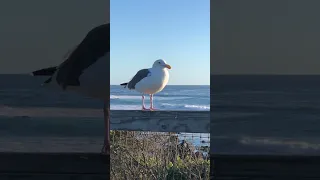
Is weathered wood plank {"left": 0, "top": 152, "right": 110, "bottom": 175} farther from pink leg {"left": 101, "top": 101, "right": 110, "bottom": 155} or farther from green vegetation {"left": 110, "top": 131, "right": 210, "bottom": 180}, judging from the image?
green vegetation {"left": 110, "top": 131, "right": 210, "bottom": 180}

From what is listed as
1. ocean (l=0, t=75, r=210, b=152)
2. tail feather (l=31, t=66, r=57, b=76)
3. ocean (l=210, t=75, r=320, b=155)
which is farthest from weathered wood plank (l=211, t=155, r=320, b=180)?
tail feather (l=31, t=66, r=57, b=76)

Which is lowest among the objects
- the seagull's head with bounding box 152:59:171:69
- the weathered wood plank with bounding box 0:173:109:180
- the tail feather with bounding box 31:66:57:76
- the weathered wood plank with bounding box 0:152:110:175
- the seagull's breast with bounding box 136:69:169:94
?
the weathered wood plank with bounding box 0:173:109:180

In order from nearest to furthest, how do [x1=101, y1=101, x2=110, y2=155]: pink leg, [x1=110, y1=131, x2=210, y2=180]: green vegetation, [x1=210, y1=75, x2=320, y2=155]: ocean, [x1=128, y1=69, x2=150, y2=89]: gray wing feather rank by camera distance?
[x1=210, y1=75, x2=320, y2=155]: ocean < [x1=101, y1=101, x2=110, y2=155]: pink leg < [x1=128, y1=69, x2=150, y2=89]: gray wing feather < [x1=110, y1=131, x2=210, y2=180]: green vegetation

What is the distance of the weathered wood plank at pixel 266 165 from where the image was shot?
8.21ft

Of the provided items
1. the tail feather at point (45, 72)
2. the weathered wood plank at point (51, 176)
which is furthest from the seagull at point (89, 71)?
the weathered wood plank at point (51, 176)

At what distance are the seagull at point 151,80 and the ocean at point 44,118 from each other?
0.32 m

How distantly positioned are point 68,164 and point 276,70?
1325 mm

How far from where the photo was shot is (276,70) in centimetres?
251

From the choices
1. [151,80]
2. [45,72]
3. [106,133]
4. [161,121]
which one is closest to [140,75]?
[151,80]

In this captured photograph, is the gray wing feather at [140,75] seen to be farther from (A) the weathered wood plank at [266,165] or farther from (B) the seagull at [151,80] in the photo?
(A) the weathered wood plank at [266,165]

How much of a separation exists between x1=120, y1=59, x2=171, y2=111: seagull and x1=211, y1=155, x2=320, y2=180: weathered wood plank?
2.12 ft

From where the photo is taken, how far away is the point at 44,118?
269cm

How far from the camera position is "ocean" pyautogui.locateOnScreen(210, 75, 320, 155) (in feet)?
8.14

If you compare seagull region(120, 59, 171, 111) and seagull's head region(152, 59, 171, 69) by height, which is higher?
→ seagull's head region(152, 59, 171, 69)
